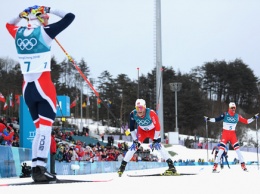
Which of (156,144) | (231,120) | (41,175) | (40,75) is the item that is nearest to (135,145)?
(156,144)

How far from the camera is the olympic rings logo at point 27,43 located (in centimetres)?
650

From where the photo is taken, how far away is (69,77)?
338ft

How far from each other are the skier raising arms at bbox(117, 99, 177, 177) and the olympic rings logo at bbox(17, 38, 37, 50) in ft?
14.2

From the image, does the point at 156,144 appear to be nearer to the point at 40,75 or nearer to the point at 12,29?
the point at 40,75

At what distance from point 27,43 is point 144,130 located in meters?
5.21

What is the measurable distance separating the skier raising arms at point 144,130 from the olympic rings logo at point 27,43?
4326 mm

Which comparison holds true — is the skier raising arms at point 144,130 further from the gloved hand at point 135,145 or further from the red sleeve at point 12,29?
the red sleeve at point 12,29

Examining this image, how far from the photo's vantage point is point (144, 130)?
11.2 metres

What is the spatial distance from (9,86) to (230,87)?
42.9 m

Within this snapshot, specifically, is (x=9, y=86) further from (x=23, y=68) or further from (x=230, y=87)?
(x=23, y=68)

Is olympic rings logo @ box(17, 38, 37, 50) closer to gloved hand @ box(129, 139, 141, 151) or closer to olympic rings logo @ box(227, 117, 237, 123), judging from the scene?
gloved hand @ box(129, 139, 141, 151)

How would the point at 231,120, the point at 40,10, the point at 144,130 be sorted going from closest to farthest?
1. the point at 40,10
2. the point at 144,130
3. the point at 231,120

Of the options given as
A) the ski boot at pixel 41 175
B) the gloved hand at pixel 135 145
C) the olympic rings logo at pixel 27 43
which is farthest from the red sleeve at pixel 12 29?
the gloved hand at pixel 135 145

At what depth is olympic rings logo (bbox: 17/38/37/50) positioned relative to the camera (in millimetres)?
6496
